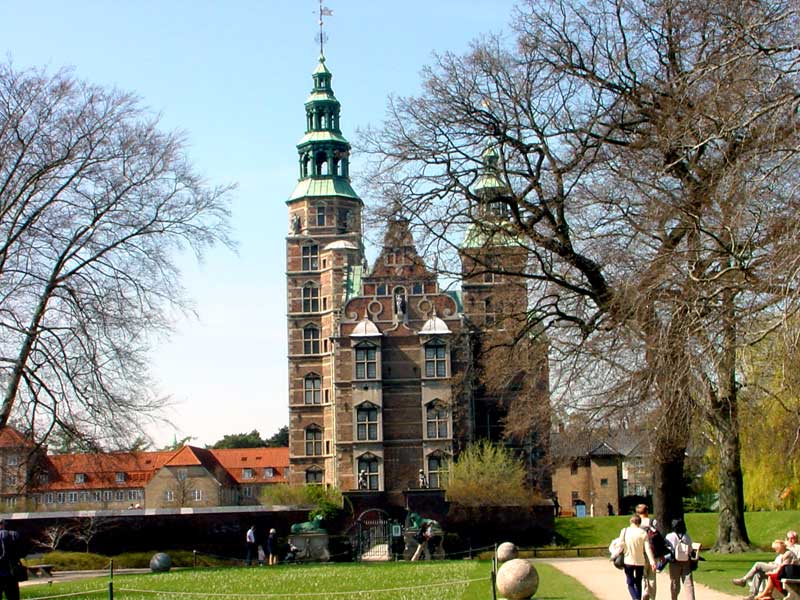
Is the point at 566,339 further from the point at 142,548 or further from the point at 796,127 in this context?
the point at 142,548

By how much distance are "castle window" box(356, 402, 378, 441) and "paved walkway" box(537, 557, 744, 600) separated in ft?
109

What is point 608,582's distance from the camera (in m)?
22.4

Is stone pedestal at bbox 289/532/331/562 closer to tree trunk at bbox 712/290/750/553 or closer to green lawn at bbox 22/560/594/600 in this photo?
green lawn at bbox 22/560/594/600

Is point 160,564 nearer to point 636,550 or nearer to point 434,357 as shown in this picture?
point 636,550

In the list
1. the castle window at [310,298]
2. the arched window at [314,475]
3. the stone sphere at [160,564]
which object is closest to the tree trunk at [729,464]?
the stone sphere at [160,564]

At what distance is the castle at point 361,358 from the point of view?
62.8m

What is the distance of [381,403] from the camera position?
208 feet

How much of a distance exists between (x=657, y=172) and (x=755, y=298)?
13.6 feet

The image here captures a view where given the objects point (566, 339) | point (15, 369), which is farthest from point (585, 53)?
point (15, 369)

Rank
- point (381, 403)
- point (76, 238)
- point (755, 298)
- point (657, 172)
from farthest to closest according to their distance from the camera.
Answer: point (381, 403) < point (76, 238) < point (657, 172) < point (755, 298)

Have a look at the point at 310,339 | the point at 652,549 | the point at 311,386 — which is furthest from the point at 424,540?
the point at 310,339

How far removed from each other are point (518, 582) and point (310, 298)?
2131 inches

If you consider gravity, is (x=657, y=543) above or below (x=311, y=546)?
above

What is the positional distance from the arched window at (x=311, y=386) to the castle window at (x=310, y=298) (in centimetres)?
419
